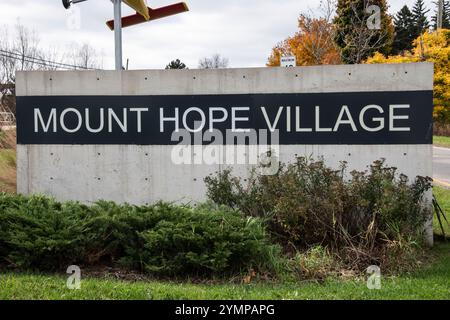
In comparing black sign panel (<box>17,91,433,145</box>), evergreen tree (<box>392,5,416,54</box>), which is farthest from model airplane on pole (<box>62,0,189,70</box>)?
evergreen tree (<box>392,5,416,54</box>)

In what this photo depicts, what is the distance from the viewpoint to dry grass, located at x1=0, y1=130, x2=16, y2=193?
893cm

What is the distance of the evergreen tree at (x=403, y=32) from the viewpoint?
41.6 m

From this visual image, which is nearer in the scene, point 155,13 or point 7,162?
point 7,162

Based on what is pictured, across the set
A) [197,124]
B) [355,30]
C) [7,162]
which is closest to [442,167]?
[355,30]

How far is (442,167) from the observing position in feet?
58.4

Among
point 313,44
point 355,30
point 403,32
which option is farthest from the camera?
point 403,32

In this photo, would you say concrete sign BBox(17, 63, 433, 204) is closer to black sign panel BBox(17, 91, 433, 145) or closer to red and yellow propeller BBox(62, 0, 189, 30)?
black sign panel BBox(17, 91, 433, 145)

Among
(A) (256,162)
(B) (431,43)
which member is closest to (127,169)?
(A) (256,162)

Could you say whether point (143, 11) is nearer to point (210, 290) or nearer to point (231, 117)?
point (231, 117)

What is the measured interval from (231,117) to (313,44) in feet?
51.3

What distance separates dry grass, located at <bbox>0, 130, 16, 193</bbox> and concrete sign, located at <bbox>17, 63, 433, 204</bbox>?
1013 millimetres

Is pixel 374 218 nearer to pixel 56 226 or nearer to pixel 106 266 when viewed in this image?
pixel 106 266

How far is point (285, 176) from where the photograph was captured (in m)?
6.49
